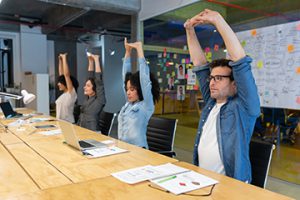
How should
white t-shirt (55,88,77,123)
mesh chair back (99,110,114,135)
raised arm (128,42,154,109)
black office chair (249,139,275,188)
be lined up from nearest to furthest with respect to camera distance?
black office chair (249,139,275,188) < raised arm (128,42,154,109) < mesh chair back (99,110,114,135) < white t-shirt (55,88,77,123)

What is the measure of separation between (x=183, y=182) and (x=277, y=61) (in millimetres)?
2416

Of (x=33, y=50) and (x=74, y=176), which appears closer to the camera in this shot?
(x=74, y=176)

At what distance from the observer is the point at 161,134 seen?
264cm

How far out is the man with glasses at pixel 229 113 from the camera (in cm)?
149

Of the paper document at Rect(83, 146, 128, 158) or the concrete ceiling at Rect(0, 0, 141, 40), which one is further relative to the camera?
the concrete ceiling at Rect(0, 0, 141, 40)

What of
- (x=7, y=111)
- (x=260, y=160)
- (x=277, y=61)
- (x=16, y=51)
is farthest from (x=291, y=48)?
(x=16, y=51)

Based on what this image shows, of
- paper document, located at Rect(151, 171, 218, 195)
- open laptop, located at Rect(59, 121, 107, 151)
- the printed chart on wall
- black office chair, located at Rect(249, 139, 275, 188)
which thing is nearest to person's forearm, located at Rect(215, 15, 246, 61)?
black office chair, located at Rect(249, 139, 275, 188)

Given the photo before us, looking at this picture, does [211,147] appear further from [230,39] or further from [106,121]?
[106,121]

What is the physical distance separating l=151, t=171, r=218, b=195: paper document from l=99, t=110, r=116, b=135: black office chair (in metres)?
1.79

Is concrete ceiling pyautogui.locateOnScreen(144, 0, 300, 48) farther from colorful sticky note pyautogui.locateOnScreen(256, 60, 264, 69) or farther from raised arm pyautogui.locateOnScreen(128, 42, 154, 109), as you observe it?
raised arm pyautogui.locateOnScreen(128, 42, 154, 109)

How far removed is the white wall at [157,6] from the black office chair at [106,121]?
218cm

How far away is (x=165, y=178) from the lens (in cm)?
128

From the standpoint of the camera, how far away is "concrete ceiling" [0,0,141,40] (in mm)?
5227

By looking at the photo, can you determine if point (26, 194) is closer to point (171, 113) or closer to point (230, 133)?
point (230, 133)
